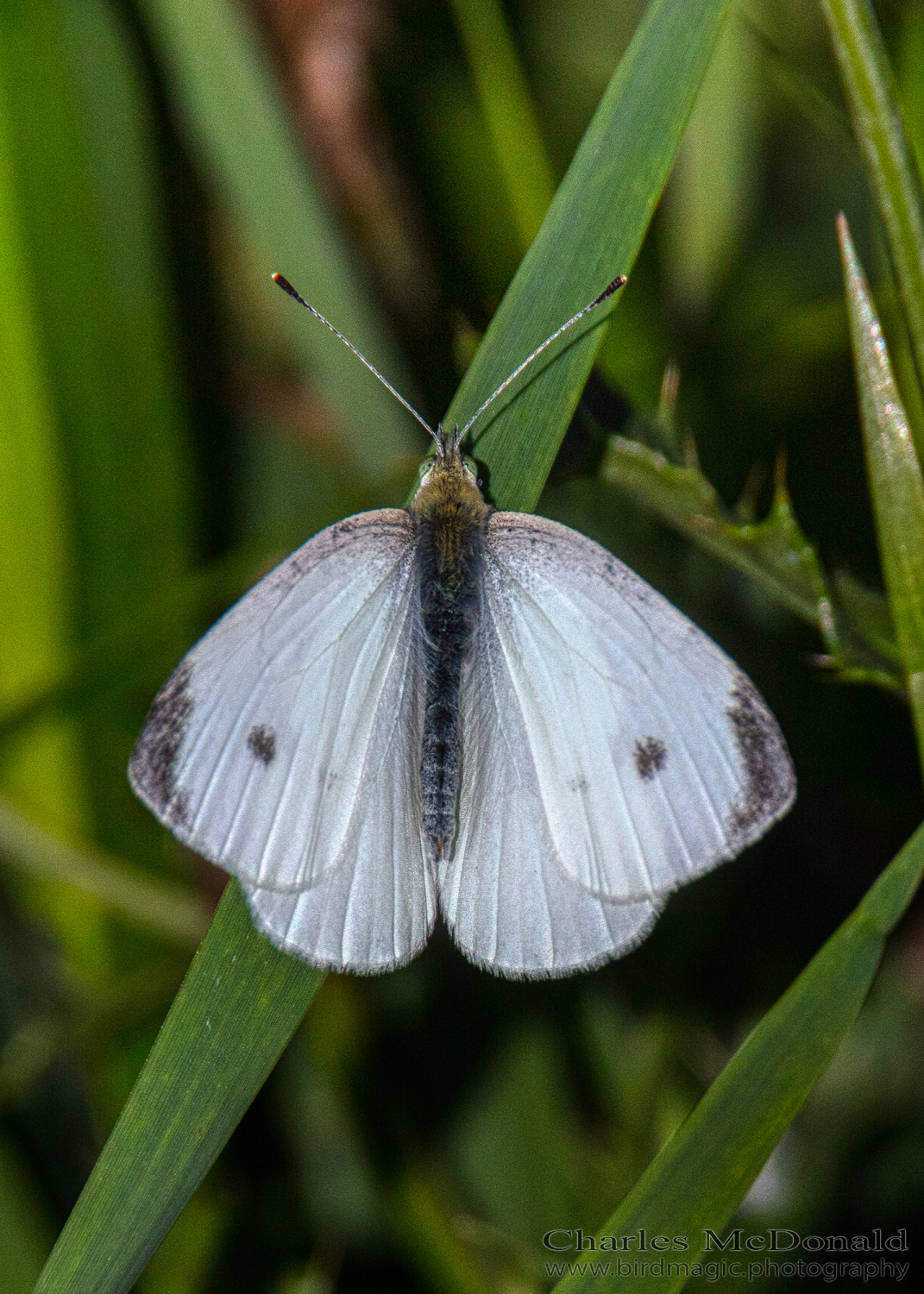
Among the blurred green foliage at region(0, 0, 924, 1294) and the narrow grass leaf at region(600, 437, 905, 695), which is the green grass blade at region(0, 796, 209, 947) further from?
the narrow grass leaf at region(600, 437, 905, 695)

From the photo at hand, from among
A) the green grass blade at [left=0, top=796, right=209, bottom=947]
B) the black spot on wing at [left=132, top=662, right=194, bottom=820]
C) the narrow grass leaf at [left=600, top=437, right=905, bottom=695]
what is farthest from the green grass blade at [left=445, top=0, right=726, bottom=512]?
the green grass blade at [left=0, top=796, right=209, bottom=947]

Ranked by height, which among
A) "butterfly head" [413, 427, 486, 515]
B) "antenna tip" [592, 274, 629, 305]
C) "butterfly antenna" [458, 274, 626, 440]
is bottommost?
"butterfly head" [413, 427, 486, 515]

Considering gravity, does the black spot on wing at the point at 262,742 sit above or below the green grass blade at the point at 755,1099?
above

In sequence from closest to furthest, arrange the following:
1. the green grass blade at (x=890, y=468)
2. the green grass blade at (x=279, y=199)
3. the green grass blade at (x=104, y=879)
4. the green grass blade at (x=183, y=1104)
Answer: the green grass blade at (x=183, y=1104)
the green grass blade at (x=890, y=468)
the green grass blade at (x=279, y=199)
the green grass blade at (x=104, y=879)

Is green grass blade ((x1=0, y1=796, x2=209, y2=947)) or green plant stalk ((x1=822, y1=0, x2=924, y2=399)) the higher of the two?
green plant stalk ((x1=822, y1=0, x2=924, y2=399))

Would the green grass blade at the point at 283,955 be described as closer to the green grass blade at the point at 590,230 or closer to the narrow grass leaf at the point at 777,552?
the green grass blade at the point at 590,230

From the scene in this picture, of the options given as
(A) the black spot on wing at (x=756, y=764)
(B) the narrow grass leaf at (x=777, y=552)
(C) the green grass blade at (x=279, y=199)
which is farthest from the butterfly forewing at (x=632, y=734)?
(C) the green grass blade at (x=279, y=199)

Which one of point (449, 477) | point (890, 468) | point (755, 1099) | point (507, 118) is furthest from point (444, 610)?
point (507, 118)
